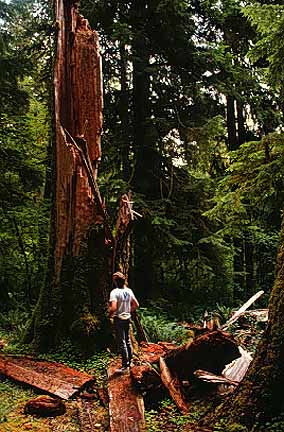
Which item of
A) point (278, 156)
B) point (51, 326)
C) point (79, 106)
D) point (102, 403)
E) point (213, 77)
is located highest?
point (213, 77)

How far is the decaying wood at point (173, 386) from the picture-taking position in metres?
6.31

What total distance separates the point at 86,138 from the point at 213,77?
18.7 ft

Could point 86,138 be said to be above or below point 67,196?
above

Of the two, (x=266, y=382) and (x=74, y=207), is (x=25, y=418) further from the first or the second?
(x=74, y=207)

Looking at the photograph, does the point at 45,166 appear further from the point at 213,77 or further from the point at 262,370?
the point at 262,370

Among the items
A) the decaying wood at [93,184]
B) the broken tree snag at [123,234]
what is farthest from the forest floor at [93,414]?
the decaying wood at [93,184]

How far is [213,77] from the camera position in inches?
561

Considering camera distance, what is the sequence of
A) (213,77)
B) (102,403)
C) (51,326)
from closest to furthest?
(102,403) < (51,326) < (213,77)

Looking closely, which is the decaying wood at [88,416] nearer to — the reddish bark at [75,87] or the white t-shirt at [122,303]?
the white t-shirt at [122,303]

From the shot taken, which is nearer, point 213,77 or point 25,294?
point 213,77

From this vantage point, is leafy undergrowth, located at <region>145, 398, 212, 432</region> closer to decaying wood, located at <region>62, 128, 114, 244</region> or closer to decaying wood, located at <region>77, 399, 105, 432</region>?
decaying wood, located at <region>77, 399, 105, 432</region>

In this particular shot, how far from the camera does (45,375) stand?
7.69m

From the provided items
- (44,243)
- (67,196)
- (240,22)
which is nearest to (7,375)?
(67,196)

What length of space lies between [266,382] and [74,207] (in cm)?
587
